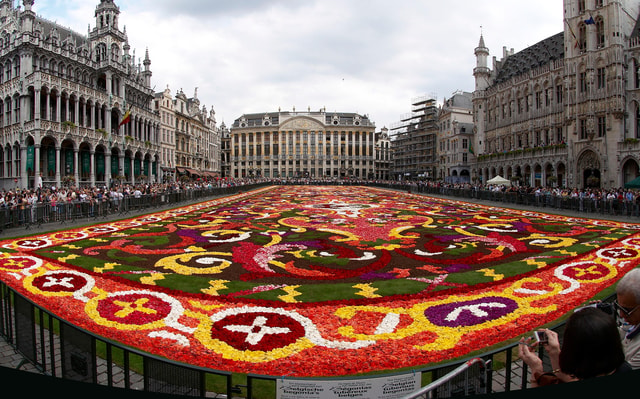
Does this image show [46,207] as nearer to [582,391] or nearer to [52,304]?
[52,304]

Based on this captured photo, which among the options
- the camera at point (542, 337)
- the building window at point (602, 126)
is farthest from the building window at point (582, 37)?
the camera at point (542, 337)

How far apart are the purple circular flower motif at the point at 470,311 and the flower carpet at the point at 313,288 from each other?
0.03 meters

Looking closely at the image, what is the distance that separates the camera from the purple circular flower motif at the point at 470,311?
5.93 meters

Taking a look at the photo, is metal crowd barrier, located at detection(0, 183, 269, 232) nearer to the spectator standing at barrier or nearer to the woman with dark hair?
the woman with dark hair

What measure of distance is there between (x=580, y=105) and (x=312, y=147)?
256 feet

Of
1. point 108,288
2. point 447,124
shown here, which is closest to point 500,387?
point 108,288

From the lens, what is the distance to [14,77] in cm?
3475

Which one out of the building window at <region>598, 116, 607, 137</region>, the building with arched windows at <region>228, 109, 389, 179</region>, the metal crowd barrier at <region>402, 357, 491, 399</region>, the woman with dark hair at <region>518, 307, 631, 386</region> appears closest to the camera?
the woman with dark hair at <region>518, 307, 631, 386</region>

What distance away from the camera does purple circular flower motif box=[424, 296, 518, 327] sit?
5930mm

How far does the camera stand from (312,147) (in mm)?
112000

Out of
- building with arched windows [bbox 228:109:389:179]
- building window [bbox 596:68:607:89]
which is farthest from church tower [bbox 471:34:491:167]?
building with arched windows [bbox 228:109:389:179]

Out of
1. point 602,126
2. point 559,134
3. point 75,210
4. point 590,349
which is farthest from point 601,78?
point 75,210

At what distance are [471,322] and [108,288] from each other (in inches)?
271

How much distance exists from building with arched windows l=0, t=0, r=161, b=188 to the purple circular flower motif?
120 feet
